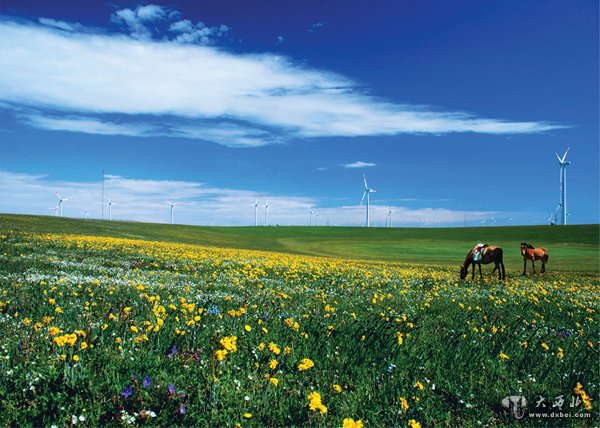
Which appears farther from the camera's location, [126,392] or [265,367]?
[265,367]

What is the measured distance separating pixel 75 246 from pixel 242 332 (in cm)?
2144

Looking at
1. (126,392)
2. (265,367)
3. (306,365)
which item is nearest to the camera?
(126,392)

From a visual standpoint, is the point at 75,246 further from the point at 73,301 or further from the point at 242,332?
the point at 242,332

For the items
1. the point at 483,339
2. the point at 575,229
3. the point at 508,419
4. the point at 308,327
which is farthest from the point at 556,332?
the point at 575,229

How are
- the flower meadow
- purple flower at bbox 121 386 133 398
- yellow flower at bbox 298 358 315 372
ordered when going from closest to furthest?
purple flower at bbox 121 386 133 398
the flower meadow
yellow flower at bbox 298 358 315 372

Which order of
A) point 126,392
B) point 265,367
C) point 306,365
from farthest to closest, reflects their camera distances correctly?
1. point 265,367
2. point 306,365
3. point 126,392

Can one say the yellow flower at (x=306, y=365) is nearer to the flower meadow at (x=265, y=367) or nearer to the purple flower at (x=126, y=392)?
the flower meadow at (x=265, y=367)

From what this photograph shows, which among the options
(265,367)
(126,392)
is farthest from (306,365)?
(126,392)

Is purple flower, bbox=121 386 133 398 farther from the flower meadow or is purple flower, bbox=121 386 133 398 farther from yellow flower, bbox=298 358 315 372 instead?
yellow flower, bbox=298 358 315 372

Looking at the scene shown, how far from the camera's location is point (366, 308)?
1056cm

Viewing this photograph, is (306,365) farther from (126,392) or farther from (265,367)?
(126,392)

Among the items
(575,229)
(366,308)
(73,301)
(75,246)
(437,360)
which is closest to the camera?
(437,360)

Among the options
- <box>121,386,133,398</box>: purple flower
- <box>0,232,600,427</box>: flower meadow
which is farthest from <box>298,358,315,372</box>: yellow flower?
<box>121,386,133,398</box>: purple flower

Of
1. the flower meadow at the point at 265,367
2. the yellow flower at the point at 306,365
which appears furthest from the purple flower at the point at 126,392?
the yellow flower at the point at 306,365
